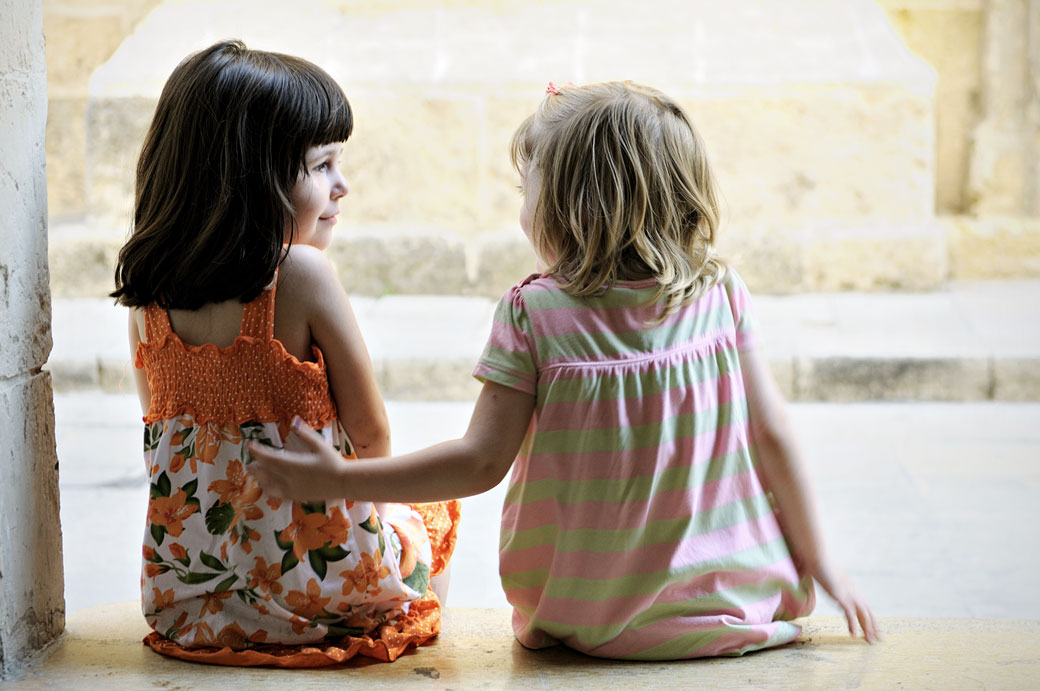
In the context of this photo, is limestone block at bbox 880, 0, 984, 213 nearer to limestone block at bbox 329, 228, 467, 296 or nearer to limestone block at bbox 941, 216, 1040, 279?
limestone block at bbox 941, 216, 1040, 279

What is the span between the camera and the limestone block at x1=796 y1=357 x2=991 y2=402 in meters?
5.05

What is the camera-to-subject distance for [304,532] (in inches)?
69.0

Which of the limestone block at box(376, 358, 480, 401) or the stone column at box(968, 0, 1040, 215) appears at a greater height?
the stone column at box(968, 0, 1040, 215)

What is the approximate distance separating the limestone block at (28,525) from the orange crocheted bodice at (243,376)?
23 cm

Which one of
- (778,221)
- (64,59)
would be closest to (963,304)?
(778,221)

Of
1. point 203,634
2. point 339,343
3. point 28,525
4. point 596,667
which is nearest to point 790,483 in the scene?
point 596,667

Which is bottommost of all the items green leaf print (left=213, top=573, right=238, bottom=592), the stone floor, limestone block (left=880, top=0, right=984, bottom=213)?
the stone floor

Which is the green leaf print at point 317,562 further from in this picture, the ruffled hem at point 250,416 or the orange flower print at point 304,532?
the ruffled hem at point 250,416

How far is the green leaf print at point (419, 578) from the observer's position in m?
1.89

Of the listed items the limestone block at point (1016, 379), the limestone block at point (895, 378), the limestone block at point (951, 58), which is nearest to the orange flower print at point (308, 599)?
the limestone block at point (895, 378)

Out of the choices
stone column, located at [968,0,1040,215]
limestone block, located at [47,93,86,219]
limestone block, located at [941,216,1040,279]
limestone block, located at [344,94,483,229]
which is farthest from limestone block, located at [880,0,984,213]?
limestone block, located at [47,93,86,219]

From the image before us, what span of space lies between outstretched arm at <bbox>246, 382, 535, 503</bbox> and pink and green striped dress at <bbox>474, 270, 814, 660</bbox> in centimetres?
4

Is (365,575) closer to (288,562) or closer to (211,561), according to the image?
(288,562)

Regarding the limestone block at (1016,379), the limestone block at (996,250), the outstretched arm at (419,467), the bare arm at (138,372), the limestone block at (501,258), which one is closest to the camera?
the outstretched arm at (419,467)
